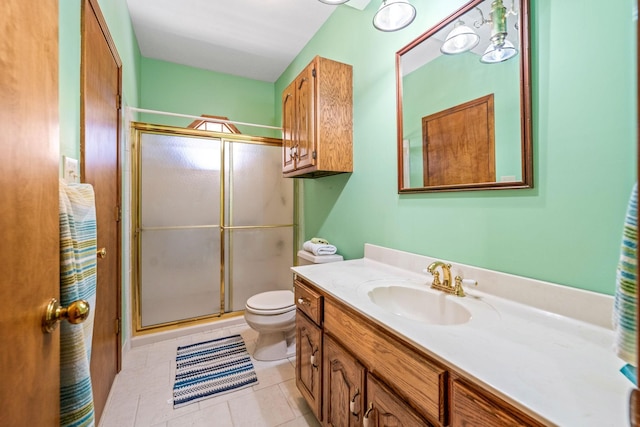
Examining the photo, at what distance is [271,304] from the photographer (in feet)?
6.60

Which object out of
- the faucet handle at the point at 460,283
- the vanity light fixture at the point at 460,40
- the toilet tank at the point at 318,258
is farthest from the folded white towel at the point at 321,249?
the vanity light fixture at the point at 460,40

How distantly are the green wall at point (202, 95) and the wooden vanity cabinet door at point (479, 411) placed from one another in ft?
10.7

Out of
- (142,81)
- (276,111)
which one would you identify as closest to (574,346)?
(276,111)

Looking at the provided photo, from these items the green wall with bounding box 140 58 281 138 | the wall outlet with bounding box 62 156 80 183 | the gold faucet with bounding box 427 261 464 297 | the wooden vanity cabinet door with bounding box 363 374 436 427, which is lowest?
the wooden vanity cabinet door with bounding box 363 374 436 427

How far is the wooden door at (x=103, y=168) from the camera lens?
124 cm

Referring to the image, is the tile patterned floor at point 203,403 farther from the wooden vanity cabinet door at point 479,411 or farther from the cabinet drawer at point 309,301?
the wooden vanity cabinet door at point 479,411

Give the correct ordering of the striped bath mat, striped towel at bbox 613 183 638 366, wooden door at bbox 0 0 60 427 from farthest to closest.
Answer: the striped bath mat
wooden door at bbox 0 0 60 427
striped towel at bbox 613 183 638 366

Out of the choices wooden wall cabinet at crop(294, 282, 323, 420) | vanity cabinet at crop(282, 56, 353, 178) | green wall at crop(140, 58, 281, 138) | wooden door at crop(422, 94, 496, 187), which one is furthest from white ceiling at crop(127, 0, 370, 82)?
wooden wall cabinet at crop(294, 282, 323, 420)

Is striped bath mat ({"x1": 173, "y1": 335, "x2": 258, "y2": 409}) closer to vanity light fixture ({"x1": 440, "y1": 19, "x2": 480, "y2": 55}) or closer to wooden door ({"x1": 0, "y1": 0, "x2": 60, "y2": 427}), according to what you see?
wooden door ({"x1": 0, "y1": 0, "x2": 60, "y2": 427})

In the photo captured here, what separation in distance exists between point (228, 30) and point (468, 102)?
2.23 metres

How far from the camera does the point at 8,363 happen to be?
1.45 ft

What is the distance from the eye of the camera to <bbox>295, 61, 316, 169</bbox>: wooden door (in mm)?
1820

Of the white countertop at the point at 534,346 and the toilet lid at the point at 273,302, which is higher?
the white countertop at the point at 534,346

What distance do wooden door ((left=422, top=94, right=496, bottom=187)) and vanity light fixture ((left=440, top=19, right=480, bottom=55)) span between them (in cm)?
25
